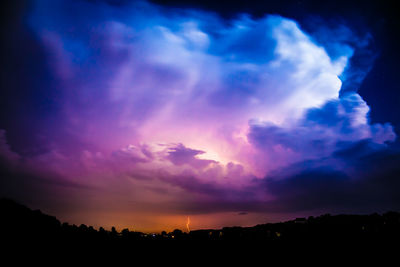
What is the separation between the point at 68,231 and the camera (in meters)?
17.7

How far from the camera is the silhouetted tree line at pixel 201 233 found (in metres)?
15.8

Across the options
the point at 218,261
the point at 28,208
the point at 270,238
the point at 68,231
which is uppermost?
the point at 28,208

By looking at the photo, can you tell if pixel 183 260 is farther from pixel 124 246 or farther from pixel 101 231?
pixel 101 231

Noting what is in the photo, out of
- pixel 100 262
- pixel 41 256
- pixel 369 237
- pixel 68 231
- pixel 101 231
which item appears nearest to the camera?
pixel 41 256

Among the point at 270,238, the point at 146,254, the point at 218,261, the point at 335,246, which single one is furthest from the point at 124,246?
the point at 335,246

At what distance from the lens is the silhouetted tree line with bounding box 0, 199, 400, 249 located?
52.0 ft

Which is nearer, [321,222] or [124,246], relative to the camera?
[124,246]

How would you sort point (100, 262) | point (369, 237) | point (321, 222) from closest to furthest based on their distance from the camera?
point (100, 262) < point (369, 237) < point (321, 222)

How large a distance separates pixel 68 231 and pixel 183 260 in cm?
946

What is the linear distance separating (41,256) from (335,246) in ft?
71.1

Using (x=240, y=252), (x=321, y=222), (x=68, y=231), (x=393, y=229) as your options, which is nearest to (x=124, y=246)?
(x=68, y=231)

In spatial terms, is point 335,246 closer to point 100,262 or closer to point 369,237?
point 369,237

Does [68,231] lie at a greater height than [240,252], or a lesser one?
greater

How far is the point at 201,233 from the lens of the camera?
75.3 ft
